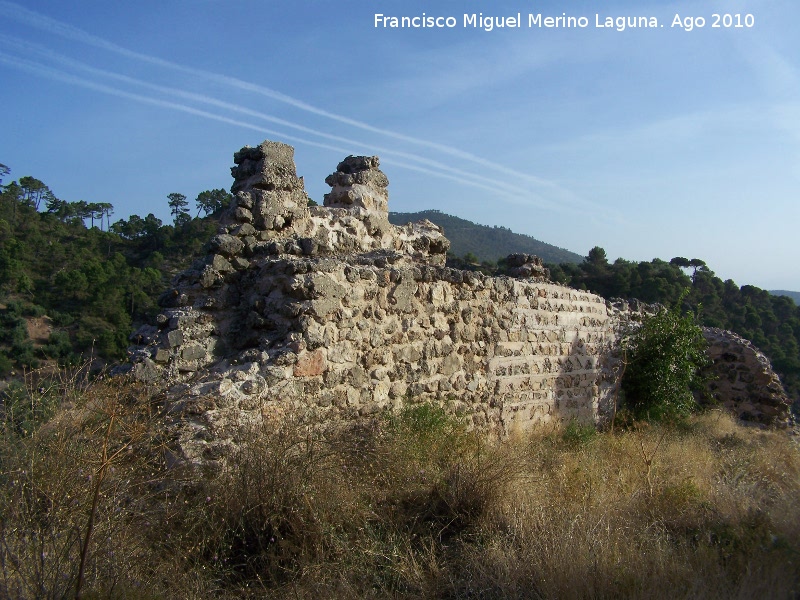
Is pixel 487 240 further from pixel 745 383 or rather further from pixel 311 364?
pixel 311 364

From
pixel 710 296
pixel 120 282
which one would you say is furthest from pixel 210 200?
pixel 710 296

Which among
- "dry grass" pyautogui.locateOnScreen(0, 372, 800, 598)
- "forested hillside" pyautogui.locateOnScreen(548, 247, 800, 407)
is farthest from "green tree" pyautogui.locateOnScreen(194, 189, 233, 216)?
"dry grass" pyautogui.locateOnScreen(0, 372, 800, 598)

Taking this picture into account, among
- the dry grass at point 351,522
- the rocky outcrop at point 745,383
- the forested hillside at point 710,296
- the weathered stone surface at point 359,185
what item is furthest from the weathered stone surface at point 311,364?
the forested hillside at point 710,296

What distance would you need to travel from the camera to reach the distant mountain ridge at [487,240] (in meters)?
Result: 57.6

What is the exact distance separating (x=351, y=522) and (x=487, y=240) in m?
60.9

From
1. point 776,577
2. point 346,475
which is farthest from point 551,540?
point 346,475

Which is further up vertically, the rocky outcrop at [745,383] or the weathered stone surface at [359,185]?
the weathered stone surface at [359,185]

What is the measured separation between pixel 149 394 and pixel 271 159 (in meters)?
2.86

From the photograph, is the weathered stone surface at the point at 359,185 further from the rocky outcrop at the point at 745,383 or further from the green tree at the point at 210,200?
the green tree at the point at 210,200

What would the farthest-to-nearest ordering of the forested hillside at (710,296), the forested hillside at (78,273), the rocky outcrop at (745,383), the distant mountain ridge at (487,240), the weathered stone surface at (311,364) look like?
the distant mountain ridge at (487,240), the forested hillside at (710,296), the forested hillside at (78,273), the rocky outcrop at (745,383), the weathered stone surface at (311,364)

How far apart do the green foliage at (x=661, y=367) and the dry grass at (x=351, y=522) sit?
156 inches

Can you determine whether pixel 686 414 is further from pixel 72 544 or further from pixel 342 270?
pixel 72 544

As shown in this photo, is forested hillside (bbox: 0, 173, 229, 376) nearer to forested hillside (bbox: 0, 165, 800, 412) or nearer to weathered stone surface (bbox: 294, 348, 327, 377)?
forested hillside (bbox: 0, 165, 800, 412)

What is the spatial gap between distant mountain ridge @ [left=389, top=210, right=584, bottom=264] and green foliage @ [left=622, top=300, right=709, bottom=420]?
45.1 m
